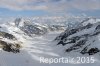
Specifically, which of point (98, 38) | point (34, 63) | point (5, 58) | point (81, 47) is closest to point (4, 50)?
point (5, 58)

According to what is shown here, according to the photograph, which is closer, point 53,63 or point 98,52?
point 53,63

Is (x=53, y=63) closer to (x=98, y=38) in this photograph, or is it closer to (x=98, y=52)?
(x=98, y=52)

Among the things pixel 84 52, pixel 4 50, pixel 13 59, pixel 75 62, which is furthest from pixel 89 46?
pixel 4 50

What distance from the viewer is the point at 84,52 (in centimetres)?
14025

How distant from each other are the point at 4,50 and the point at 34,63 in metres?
42.7

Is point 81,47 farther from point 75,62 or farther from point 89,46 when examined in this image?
point 75,62

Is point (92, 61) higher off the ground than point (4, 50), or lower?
higher

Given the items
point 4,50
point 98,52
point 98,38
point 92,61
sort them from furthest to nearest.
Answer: point 4,50
point 98,38
point 98,52
point 92,61

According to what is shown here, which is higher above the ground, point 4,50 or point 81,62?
point 81,62

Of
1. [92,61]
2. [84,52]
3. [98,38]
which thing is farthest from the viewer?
[98,38]

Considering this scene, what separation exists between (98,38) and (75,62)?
39.0 m

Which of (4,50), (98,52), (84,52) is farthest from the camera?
(4,50)

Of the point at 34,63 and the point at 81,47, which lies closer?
the point at 34,63

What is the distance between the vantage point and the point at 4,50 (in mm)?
167625
